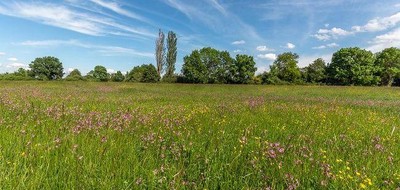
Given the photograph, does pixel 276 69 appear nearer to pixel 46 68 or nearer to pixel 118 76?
pixel 118 76

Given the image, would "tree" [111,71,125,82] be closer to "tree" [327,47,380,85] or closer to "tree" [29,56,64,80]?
"tree" [29,56,64,80]

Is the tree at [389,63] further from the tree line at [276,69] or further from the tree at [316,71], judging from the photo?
the tree at [316,71]

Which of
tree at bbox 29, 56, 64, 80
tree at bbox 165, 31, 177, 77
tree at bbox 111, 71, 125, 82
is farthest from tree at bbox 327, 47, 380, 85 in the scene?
tree at bbox 29, 56, 64, 80

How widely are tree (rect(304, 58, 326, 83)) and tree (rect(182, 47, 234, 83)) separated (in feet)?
94.5

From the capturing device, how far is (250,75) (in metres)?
89.9

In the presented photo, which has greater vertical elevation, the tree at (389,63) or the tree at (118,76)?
the tree at (389,63)

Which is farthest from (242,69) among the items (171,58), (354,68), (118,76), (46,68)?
(46,68)

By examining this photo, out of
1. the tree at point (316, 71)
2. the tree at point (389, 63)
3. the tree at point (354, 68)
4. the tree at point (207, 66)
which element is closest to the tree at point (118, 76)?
the tree at point (207, 66)

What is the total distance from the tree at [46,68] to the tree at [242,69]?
76.5 m

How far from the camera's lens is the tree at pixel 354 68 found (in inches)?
3039

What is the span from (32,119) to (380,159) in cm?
668

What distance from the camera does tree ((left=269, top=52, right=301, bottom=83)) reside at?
297 feet

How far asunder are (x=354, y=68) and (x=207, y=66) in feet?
153

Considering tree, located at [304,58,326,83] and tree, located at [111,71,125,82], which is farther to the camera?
tree, located at [111,71,125,82]
